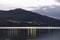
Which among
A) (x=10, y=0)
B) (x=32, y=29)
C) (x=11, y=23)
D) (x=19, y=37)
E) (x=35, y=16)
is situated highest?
(x=10, y=0)

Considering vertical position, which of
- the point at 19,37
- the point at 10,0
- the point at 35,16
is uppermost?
the point at 10,0

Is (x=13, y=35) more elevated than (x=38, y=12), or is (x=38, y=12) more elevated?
(x=38, y=12)

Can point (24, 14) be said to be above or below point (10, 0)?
below

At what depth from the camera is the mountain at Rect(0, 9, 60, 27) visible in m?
1.50

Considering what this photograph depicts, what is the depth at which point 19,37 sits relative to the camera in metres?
1.57

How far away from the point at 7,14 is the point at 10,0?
0.29 m

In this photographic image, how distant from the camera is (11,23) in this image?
1.53 m

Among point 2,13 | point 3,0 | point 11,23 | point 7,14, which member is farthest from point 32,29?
point 3,0

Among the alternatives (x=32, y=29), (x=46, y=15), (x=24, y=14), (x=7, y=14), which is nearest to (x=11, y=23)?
(x=7, y=14)

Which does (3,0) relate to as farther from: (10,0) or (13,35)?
(13,35)

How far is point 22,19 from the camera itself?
1.52 m

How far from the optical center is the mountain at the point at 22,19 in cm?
150

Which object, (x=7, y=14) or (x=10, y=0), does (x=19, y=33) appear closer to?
(x=7, y=14)

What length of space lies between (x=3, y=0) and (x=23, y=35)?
0.83 metres
